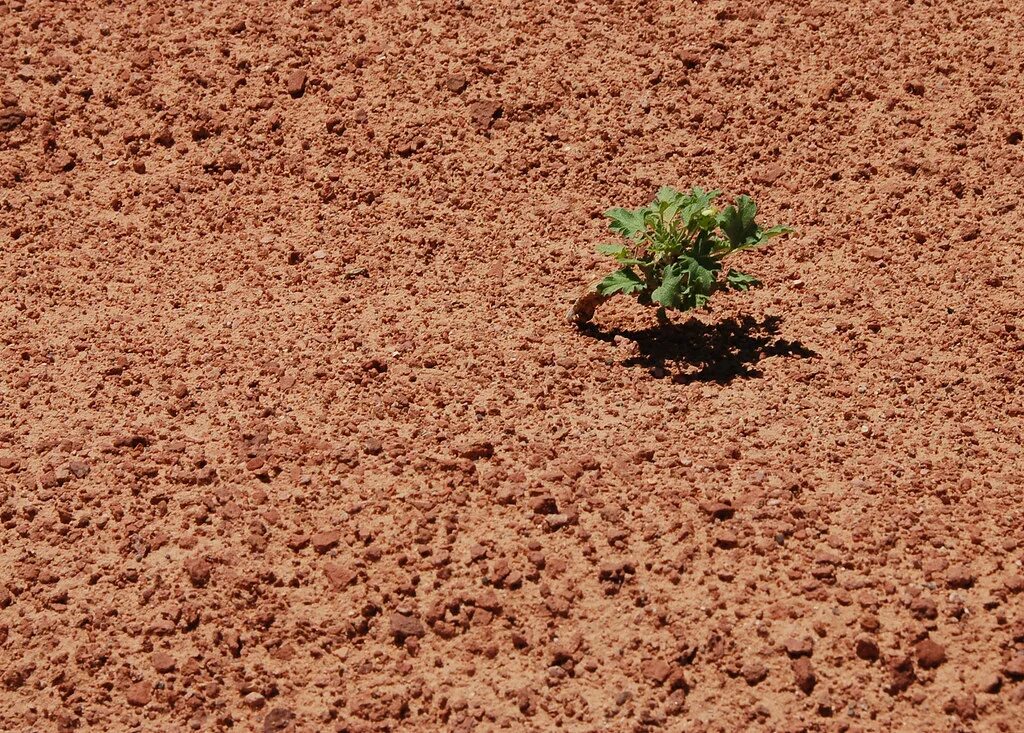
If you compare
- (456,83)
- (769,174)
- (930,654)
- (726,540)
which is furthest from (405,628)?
(456,83)


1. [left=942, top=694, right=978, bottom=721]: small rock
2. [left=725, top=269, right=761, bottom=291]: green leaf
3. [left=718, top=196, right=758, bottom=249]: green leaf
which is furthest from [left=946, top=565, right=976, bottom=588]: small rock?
[left=718, top=196, right=758, bottom=249]: green leaf

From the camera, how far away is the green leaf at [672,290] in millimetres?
3637

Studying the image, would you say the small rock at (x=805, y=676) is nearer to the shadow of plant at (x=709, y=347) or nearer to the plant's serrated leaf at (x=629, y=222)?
the shadow of plant at (x=709, y=347)

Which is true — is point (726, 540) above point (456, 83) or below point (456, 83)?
below

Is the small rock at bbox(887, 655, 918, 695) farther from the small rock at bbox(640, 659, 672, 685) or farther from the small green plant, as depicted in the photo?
the small green plant

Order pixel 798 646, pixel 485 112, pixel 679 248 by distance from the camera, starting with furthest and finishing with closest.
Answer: pixel 485 112
pixel 679 248
pixel 798 646

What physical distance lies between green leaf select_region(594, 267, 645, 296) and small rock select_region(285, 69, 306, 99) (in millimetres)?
1595

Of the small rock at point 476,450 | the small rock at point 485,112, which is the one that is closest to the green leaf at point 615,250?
the small rock at point 476,450

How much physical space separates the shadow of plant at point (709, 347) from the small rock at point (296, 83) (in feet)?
5.19

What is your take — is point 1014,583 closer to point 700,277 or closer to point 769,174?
point 700,277

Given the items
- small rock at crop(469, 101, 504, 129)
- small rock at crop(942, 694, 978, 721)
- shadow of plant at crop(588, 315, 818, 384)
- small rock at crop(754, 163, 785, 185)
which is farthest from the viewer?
small rock at crop(469, 101, 504, 129)

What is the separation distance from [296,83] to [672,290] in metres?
1.85

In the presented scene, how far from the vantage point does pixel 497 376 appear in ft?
12.2

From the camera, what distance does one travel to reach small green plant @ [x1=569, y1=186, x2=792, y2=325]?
368 centimetres
